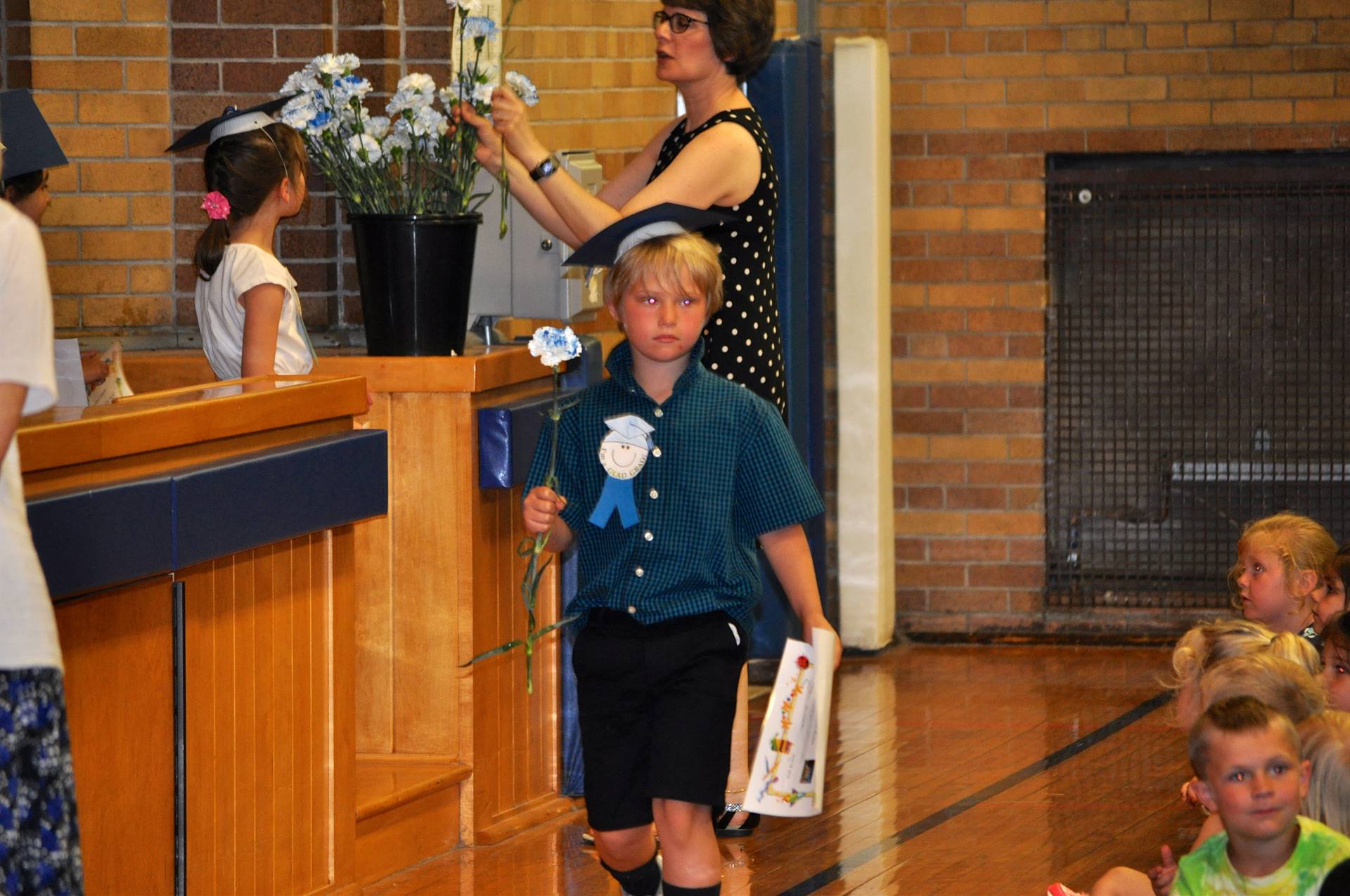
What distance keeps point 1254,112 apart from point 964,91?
38.4 inches

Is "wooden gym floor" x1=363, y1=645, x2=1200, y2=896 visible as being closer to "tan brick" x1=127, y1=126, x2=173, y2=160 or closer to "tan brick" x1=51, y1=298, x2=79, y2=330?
"tan brick" x1=51, y1=298, x2=79, y2=330

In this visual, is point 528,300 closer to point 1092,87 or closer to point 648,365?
point 648,365

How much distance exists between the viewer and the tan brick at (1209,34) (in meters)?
6.54

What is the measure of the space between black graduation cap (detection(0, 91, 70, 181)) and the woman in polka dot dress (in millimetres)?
844

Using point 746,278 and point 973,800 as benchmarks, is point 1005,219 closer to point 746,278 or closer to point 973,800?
point 973,800

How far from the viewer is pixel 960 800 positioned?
15.7ft

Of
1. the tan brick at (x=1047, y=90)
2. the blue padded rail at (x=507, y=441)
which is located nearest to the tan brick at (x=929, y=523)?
the tan brick at (x=1047, y=90)

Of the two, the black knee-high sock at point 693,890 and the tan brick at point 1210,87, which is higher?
the tan brick at point 1210,87

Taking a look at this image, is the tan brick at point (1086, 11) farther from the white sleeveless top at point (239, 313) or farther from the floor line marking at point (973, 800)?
the white sleeveless top at point (239, 313)

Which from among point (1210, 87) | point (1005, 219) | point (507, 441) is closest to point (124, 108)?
point (507, 441)

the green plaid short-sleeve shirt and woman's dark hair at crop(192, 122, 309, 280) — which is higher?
woman's dark hair at crop(192, 122, 309, 280)

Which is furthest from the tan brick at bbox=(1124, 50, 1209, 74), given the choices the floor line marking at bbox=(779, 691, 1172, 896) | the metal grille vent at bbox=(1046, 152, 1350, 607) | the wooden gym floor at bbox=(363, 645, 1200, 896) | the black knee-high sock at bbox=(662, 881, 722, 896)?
the black knee-high sock at bbox=(662, 881, 722, 896)

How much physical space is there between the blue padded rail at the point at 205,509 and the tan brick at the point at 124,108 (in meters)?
1.54

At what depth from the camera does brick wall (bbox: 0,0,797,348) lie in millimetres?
4879
